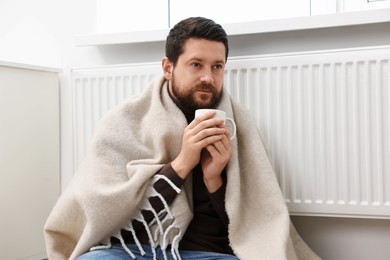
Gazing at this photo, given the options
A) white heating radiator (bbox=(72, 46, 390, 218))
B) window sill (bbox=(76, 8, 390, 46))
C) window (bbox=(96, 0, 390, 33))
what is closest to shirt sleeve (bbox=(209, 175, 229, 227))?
white heating radiator (bbox=(72, 46, 390, 218))

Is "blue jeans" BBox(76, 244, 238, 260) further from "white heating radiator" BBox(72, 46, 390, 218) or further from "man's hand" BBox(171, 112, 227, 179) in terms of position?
"white heating radiator" BBox(72, 46, 390, 218)

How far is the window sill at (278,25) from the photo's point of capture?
4.91 feet

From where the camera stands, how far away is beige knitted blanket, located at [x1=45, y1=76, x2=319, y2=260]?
1.28 meters

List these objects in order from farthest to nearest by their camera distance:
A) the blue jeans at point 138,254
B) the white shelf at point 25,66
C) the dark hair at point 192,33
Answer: the white shelf at point 25,66, the dark hair at point 192,33, the blue jeans at point 138,254

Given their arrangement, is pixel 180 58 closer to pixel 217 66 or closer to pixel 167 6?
pixel 217 66

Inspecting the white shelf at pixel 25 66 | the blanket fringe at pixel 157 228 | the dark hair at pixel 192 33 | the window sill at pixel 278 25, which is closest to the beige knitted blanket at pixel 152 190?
the blanket fringe at pixel 157 228

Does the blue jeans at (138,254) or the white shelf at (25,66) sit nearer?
the blue jeans at (138,254)

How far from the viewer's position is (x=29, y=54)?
6.64 ft

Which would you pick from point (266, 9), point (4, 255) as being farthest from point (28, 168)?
point (266, 9)

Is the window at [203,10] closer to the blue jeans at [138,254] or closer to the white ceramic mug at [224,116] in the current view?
the white ceramic mug at [224,116]

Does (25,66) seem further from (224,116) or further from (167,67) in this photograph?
(224,116)

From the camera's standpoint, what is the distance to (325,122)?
1536 mm

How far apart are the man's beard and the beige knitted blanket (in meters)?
0.03

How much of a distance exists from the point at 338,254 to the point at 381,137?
0.38m
